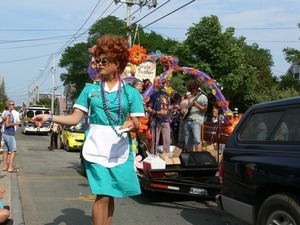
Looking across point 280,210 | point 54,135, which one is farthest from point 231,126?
point 54,135

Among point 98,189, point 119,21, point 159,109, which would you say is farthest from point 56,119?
point 119,21

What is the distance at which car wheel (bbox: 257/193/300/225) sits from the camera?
4094 millimetres

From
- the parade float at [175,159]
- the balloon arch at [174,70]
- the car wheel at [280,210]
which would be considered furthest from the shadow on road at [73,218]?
the balloon arch at [174,70]

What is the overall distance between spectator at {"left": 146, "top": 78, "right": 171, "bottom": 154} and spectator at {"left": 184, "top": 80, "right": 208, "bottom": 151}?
18.4 inches

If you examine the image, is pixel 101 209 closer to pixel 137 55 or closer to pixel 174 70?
pixel 137 55

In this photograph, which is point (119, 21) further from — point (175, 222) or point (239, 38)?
point (175, 222)

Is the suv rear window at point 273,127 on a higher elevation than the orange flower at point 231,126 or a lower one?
higher

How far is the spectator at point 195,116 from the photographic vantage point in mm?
9367

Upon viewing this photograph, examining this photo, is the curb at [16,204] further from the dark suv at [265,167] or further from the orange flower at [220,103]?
the orange flower at [220,103]

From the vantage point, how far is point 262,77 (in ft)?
170

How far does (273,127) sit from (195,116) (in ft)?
15.4

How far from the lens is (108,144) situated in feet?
12.4

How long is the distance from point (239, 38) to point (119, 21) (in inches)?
597

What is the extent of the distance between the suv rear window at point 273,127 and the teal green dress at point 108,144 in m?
1.61
